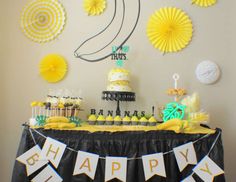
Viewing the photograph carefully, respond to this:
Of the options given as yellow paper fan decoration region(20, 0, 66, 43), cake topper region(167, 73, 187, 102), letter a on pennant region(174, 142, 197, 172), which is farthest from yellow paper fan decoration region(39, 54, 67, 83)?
letter a on pennant region(174, 142, 197, 172)

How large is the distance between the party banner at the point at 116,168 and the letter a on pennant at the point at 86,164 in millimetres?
77

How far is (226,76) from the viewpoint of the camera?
7.47 feet

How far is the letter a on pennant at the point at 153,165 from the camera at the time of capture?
62.6 inches

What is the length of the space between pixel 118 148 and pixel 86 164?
0.71ft

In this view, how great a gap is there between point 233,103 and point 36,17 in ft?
6.12

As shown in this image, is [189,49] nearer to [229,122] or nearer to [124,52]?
[124,52]

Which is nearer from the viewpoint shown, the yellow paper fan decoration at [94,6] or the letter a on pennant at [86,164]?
the letter a on pennant at [86,164]

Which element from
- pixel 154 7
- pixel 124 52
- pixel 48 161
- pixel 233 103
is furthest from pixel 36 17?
pixel 233 103

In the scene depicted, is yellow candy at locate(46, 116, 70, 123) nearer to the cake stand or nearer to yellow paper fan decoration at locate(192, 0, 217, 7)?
the cake stand

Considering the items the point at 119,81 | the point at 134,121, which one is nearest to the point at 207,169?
the point at 134,121

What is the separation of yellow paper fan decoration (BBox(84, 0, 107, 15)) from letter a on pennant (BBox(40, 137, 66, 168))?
1193 mm

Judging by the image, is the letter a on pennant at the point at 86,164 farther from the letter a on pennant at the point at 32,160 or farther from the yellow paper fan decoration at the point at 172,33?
the yellow paper fan decoration at the point at 172,33

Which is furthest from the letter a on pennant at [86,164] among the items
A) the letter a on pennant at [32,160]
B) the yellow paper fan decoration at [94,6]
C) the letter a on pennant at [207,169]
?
the yellow paper fan decoration at [94,6]

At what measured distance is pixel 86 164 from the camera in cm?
159
